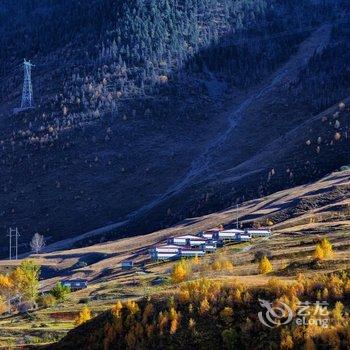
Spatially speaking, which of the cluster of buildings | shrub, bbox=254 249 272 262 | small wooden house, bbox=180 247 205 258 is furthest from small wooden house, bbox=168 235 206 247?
shrub, bbox=254 249 272 262

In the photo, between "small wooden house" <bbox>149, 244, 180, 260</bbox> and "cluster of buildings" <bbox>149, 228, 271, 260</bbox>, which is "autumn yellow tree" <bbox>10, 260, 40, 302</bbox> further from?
"cluster of buildings" <bbox>149, 228, 271, 260</bbox>

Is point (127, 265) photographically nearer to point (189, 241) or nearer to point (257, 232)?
point (189, 241)

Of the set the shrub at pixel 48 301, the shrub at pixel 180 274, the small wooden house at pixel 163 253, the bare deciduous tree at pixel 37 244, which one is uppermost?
the bare deciduous tree at pixel 37 244

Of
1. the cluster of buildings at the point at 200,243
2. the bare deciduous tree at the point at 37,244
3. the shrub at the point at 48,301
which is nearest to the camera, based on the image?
the shrub at the point at 48,301

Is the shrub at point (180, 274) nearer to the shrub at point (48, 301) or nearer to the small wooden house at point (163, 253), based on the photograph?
the shrub at point (48, 301)

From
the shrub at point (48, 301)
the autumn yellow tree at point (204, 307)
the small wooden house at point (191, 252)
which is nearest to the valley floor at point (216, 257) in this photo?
the shrub at point (48, 301)

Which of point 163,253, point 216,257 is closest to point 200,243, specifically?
point 163,253
